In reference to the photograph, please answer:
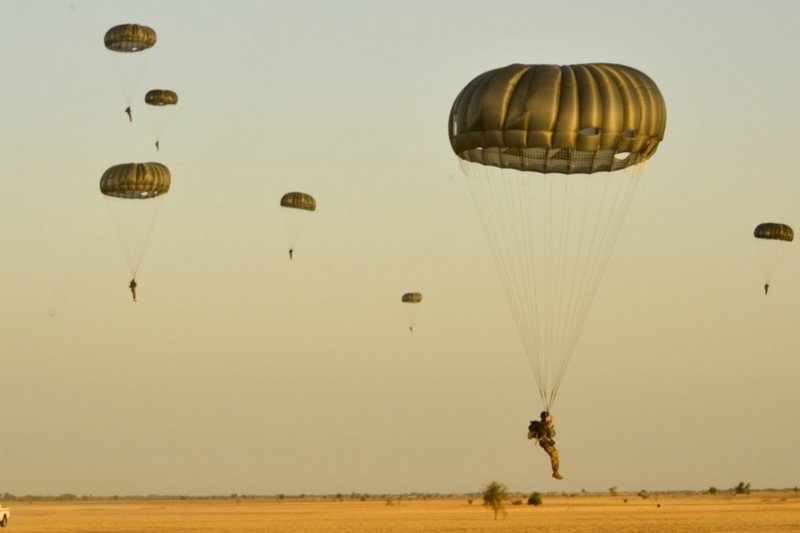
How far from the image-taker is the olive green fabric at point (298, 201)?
73688mm

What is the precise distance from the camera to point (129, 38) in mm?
65688

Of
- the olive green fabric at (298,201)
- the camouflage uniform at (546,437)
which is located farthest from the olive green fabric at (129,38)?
the camouflage uniform at (546,437)

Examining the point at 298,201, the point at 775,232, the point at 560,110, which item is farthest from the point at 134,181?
the point at 775,232

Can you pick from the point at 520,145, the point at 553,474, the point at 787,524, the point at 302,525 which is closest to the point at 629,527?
the point at 787,524

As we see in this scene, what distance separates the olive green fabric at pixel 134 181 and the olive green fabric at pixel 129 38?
8.11 meters

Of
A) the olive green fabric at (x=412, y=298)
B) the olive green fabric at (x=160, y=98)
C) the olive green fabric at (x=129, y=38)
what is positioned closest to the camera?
the olive green fabric at (x=129, y=38)

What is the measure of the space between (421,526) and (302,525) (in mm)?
6708

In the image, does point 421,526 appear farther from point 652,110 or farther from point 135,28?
point 652,110

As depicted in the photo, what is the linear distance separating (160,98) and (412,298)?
26122 millimetres

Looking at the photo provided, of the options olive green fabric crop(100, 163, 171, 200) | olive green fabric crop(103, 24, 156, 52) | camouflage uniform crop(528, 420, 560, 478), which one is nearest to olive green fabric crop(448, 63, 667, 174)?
camouflage uniform crop(528, 420, 560, 478)

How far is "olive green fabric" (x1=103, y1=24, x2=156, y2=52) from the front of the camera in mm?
65688

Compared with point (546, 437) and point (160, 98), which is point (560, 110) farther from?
point (160, 98)

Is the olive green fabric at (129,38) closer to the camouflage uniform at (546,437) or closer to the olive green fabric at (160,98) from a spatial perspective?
the olive green fabric at (160,98)

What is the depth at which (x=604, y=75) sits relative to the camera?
39.6m
